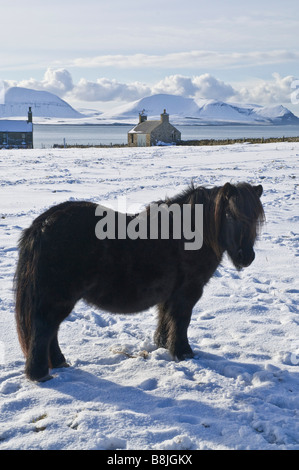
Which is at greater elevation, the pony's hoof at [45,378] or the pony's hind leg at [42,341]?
the pony's hind leg at [42,341]

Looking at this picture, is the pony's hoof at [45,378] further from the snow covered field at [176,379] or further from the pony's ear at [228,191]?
the pony's ear at [228,191]

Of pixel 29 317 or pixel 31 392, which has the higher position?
pixel 29 317

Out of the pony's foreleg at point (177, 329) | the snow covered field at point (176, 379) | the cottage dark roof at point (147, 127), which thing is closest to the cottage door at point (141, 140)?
the cottage dark roof at point (147, 127)

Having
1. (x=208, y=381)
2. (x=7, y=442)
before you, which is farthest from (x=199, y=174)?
(x=7, y=442)

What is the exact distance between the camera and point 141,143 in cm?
6194

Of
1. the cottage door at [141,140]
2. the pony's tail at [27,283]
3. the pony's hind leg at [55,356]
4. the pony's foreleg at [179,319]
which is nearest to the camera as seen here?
the pony's tail at [27,283]

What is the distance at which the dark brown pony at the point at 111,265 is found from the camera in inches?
141

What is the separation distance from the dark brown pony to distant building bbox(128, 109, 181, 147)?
57516 millimetres

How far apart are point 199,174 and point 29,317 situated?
13802 mm

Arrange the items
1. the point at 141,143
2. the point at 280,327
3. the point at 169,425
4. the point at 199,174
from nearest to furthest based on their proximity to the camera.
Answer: the point at 169,425
the point at 280,327
the point at 199,174
the point at 141,143

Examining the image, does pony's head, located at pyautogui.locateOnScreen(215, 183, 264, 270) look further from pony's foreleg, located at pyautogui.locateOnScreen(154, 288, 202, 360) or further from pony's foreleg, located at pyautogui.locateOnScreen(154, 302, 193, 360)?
pony's foreleg, located at pyautogui.locateOnScreen(154, 302, 193, 360)

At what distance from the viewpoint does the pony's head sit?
148 inches

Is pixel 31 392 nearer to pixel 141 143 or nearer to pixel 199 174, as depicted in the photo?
pixel 199 174

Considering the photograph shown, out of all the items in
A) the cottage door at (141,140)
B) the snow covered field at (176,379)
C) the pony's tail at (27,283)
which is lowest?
the snow covered field at (176,379)
